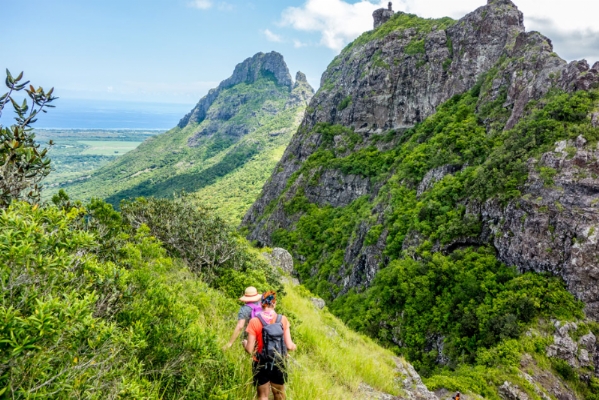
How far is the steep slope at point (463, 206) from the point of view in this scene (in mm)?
19016

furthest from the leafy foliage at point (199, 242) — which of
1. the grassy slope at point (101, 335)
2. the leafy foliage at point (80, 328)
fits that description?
the leafy foliage at point (80, 328)

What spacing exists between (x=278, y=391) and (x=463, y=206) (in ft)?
85.5

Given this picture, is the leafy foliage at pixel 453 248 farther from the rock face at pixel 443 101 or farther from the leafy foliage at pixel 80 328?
the leafy foliage at pixel 80 328

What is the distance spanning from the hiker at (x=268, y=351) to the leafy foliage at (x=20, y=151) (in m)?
4.32

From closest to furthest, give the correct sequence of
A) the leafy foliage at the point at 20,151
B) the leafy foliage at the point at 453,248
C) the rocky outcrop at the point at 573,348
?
the leafy foliage at the point at 20,151, the rocky outcrop at the point at 573,348, the leafy foliage at the point at 453,248

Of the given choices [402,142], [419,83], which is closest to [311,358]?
[402,142]

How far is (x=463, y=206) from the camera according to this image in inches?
1063

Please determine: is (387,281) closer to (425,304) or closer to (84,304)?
(425,304)

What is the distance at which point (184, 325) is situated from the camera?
4.74 m

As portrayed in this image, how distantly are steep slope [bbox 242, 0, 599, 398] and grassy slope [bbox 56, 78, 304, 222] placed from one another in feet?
188

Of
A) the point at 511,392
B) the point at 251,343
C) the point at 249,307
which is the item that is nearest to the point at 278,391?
the point at 251,343

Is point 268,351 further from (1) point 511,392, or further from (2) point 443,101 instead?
(2) point 443,101

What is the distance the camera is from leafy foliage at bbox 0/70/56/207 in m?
5.09

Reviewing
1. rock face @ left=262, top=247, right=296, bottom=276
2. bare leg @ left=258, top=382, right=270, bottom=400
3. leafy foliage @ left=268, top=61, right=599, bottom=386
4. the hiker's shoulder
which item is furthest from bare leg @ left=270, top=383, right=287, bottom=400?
rock face @ left=262, top=247, right=296, bottom=276
